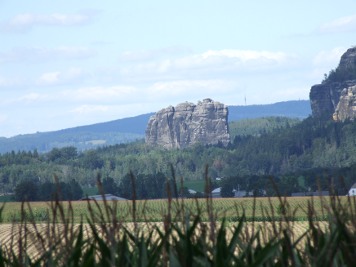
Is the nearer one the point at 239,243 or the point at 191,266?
the point at 191,266

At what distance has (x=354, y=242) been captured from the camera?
7926mm

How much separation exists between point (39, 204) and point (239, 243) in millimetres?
173136

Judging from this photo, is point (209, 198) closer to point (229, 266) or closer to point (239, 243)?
point (229, 266)

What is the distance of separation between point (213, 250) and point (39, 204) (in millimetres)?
174147

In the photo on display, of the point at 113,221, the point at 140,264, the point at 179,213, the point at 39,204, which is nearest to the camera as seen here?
the point at 113,221

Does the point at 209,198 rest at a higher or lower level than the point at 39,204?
higher

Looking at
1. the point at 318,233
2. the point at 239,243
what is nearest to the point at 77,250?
the point at 239,243

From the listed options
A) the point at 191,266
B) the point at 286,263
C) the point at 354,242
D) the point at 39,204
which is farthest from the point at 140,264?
the point at 39,204

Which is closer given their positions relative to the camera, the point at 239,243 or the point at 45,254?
Answer: the point at 45,254

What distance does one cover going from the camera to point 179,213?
8945mm

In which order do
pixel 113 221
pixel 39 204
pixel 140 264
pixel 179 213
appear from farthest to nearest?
pixel 39 204 < pixel 179 213 < pixel 140 264 < pixel 113 221

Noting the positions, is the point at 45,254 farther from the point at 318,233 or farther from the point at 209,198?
the point at 318,233

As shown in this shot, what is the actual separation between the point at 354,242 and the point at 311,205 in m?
0.57

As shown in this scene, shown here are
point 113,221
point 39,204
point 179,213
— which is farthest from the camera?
point 39,204
